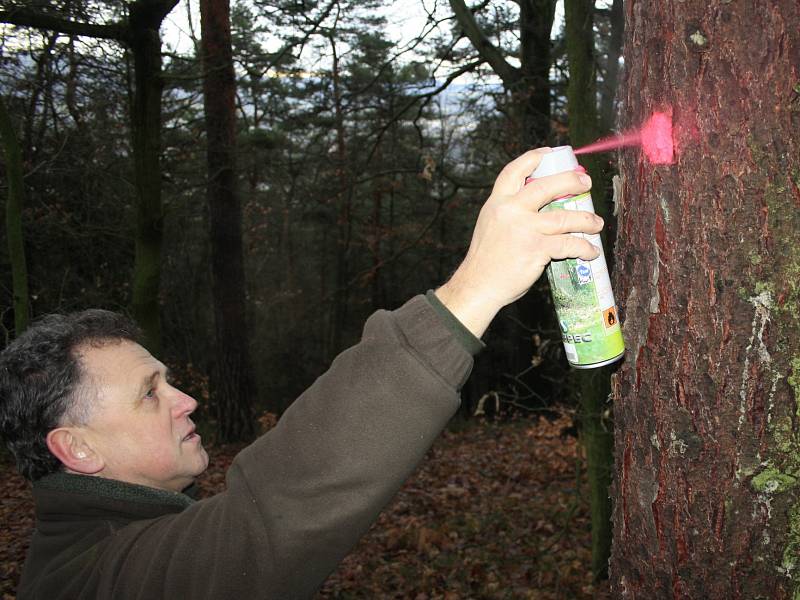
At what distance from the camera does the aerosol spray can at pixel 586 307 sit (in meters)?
1.58

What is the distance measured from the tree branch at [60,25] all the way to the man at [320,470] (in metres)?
5.91

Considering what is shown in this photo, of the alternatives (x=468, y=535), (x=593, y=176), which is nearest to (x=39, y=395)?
(x=593, y=176)

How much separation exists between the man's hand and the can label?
12 centimetres

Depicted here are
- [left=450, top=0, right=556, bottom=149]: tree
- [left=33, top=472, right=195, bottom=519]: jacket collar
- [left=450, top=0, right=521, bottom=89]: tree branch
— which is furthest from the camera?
[left=450, top=0, right=556, bottom=149]: tree

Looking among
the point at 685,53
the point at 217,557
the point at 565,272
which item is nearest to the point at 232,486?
the point at 217,557

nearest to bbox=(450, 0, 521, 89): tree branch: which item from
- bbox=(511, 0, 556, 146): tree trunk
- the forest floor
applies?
bbox=(511, 0, 556, 146): tree trunk

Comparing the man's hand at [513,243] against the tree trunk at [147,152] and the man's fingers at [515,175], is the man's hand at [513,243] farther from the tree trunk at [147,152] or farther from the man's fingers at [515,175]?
the tree trunk at [147,152]

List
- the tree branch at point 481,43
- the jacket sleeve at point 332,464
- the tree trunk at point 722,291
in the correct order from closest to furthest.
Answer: the jacket sleeve at point 332,464
the tree trunk at point 722,291
the tree branch at point 481,43

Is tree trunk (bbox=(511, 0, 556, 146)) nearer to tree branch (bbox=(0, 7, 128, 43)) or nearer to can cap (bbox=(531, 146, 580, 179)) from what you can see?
tree branch (bbox=(0, 7, 128, 43))

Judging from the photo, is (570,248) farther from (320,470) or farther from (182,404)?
(182,404)

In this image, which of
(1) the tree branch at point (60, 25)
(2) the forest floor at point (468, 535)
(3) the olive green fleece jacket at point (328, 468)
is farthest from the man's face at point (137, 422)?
(1) the tree branch at point (60, 25)

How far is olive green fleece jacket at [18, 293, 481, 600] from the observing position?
1269 mm

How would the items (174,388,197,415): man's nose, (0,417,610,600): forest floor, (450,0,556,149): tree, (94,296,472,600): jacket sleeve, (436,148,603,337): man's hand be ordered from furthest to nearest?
(450,0,556,149): tree → (0,417,610,600): forest floor → (174,388,197,415): man's nose → (436,148,603,337): man's hand → (94,296,472,600): jacket sleeve

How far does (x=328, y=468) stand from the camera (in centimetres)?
127
